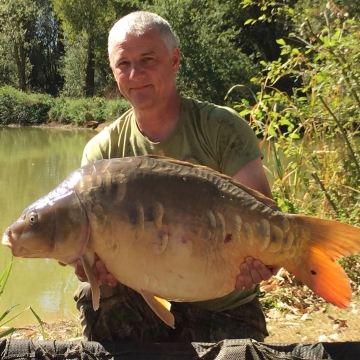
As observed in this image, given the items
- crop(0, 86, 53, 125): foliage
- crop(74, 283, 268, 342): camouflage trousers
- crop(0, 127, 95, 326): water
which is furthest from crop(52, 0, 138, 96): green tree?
crop(74, 283, 268, 342): camouflage trousers

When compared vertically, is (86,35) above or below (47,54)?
above

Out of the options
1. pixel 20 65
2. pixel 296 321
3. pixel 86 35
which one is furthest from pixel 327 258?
pixel 20 65

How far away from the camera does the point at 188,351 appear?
138 centimetres

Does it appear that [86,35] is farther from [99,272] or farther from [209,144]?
[99,272]

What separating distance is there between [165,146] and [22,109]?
18.9m

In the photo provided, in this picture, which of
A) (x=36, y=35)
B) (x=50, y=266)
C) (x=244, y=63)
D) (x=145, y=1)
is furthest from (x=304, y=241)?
(x=36, y=35)

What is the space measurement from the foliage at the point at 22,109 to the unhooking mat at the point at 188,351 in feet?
60.7

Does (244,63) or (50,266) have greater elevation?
(244,63)

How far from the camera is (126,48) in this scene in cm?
161

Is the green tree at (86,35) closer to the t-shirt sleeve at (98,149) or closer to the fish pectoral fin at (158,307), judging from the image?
the t-shirt sleeve at (98,149)

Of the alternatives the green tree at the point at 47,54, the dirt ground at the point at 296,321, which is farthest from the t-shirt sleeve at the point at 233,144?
the green tree at the point at 47,54

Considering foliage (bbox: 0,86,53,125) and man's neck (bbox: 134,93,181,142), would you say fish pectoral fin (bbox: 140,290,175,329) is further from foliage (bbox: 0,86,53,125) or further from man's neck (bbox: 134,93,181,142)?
foliage (bbox: 0,86,53,125)

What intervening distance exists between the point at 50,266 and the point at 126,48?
110 inches

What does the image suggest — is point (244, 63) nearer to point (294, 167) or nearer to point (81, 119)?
point (81, 119)
